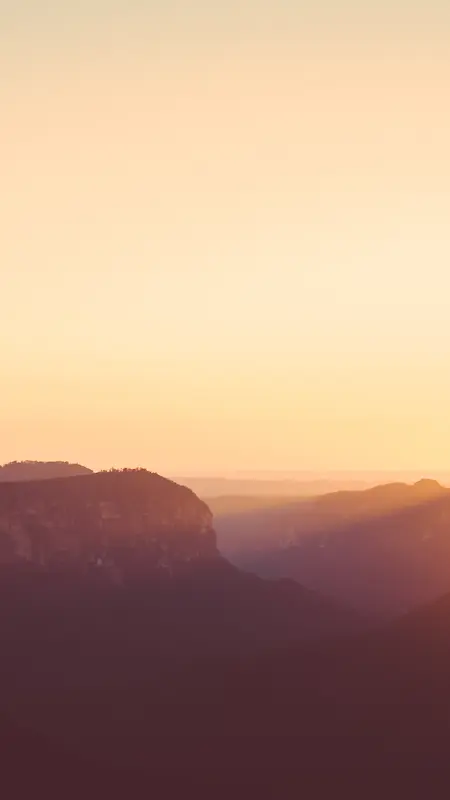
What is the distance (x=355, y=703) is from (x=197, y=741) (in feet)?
53.9

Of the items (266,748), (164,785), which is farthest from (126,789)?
(266,748)

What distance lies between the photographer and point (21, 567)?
636ft

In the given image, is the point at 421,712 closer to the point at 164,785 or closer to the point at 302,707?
the point at 302,707

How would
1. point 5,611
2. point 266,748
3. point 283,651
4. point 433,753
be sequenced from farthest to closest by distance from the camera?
point 5,611 → point 283,651 → point 266,748 → point 433,753

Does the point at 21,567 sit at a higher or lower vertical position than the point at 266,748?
higher

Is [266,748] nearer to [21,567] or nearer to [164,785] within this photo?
[164,785]

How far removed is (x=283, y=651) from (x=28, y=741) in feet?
122

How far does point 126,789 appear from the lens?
435ft

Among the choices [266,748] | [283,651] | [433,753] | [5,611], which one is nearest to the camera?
[433,753]

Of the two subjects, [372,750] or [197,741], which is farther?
[197,741]

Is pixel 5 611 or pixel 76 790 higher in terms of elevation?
pixel 5 611

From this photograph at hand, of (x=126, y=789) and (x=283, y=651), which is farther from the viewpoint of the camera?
(x=283, y=651)

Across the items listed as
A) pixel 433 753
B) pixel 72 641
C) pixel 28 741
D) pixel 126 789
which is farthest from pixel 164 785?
pixel 72 641

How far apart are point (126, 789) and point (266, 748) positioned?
14475 mm
